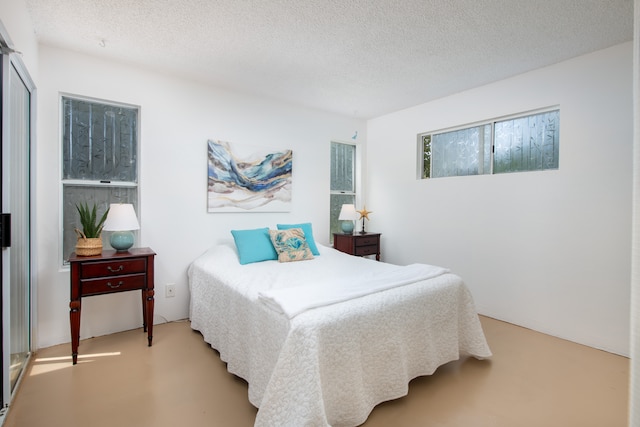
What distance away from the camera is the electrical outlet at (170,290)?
310 centimetres

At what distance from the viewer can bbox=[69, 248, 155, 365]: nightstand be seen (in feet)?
7.64

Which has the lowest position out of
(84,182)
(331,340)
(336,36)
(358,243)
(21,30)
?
(331,340)

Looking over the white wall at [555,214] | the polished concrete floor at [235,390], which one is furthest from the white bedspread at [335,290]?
the white wall at [555,214]

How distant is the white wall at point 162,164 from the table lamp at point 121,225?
320mm

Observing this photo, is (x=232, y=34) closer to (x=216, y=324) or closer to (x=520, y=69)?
(x=216, y=324)

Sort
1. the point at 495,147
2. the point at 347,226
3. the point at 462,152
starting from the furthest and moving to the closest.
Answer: the point at 347,226
the point at 462,152
the point at 495,147

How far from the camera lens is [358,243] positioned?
4.05 m

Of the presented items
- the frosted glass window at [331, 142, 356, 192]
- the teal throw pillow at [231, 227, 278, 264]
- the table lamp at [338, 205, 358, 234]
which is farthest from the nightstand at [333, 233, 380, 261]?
the teal throw pillow at [231, 227, 278, 264]

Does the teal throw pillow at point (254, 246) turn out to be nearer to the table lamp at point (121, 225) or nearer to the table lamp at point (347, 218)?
the table lamp at point (121, 225)

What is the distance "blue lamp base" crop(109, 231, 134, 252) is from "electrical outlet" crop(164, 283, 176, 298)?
614 millimetres

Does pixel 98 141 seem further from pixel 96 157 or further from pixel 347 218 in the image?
pixel 347 218

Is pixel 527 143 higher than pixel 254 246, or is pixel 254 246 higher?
pixel 527 143

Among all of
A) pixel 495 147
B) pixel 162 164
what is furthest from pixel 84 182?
pixel 495 147

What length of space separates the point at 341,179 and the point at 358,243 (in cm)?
105
